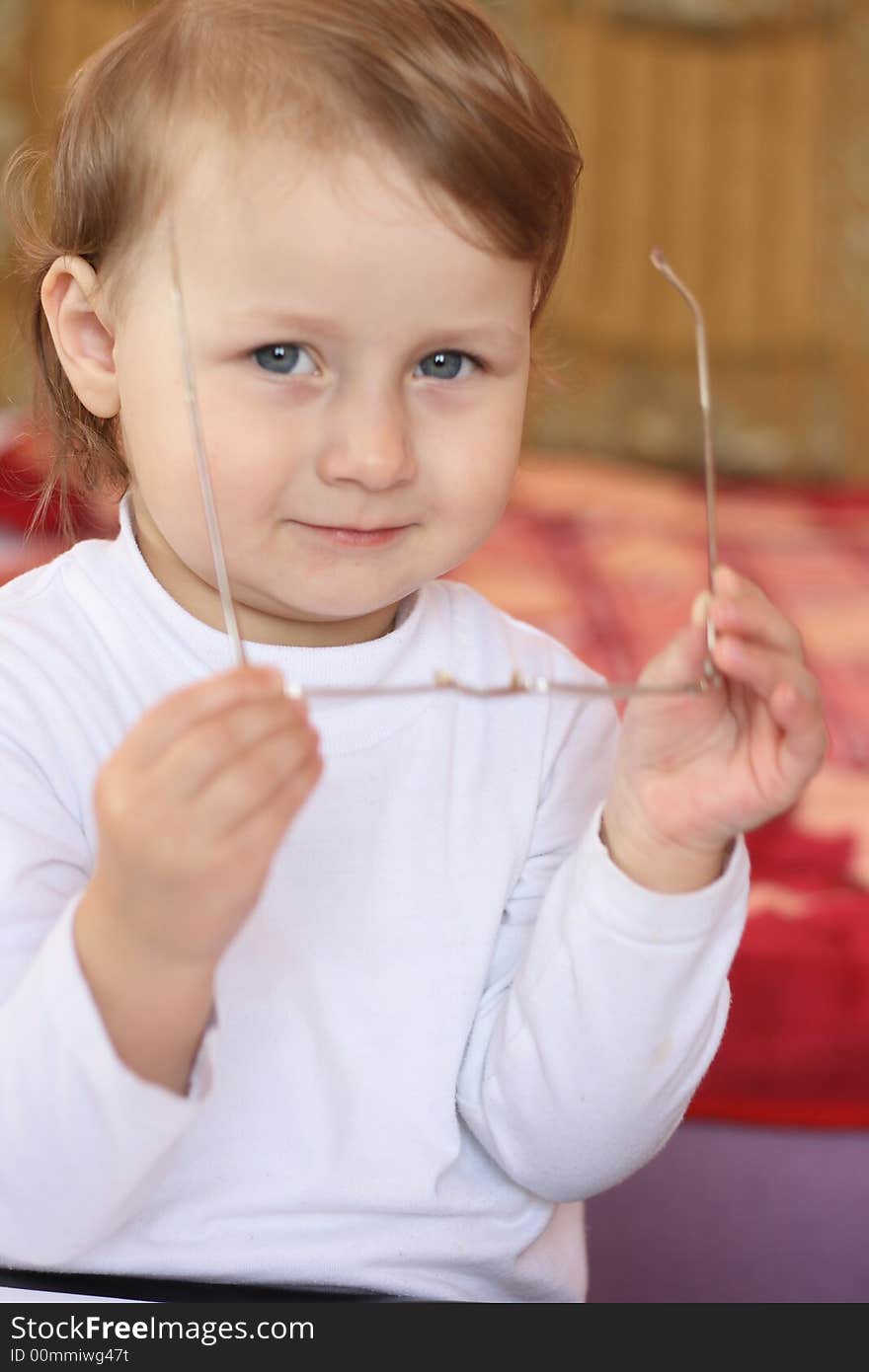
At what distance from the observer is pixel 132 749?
649 mm

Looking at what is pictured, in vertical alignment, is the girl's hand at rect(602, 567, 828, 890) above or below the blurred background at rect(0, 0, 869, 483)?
above

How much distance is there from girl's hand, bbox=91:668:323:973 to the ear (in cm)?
28

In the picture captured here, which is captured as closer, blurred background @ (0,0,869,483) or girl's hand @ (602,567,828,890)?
girl's hand @ (602,567,828,890)

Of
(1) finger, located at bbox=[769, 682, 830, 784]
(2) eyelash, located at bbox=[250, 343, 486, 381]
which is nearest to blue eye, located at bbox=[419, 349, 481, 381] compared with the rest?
(2) eyelash, located at bbox=[250, 343, 486, 381]

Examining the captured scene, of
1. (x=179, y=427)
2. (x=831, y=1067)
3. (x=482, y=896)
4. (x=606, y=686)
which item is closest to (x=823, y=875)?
(x=831, y=1067)

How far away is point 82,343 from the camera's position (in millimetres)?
881

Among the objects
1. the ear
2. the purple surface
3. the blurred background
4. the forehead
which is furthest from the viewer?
the blurred background

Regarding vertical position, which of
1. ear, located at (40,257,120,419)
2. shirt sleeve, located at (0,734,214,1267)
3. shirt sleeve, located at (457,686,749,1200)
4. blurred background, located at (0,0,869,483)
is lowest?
blurred background, located at (0,0,869,483)

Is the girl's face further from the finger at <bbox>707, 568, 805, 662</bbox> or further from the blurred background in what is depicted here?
the blurred background

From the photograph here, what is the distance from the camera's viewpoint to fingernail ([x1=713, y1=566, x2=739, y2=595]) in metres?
0.78

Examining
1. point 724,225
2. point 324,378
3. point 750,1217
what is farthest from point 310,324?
point 724,225

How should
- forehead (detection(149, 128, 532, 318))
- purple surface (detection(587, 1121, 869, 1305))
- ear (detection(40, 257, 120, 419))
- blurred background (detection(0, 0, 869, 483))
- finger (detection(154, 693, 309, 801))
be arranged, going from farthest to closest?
1. blurred background (detection(0, 0, 869, 483))
2. purple surface (detection(587, 1121, 869, 1305))
3. ear (detection(40, 257, 120, 419))
4. forehead (detection(149, 128, 532, 318))
5. finger (detection(154, 693, 309, 801))

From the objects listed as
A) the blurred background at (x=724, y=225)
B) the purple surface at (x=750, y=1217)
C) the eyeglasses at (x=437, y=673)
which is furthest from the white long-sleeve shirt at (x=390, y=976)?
the blurred background at (x=724, y=225)

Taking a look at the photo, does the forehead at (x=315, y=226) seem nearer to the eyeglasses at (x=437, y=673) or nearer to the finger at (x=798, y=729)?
the eyeglasses at (x=437, y=673)
